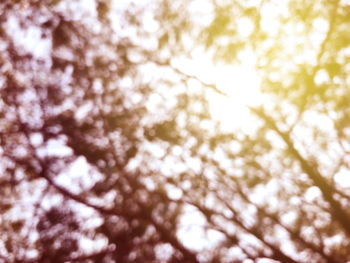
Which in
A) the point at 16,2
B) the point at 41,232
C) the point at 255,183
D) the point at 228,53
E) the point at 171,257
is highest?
the point at 16,2

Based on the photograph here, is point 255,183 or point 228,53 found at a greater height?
point 228,53

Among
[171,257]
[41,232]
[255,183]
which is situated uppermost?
[41,232]

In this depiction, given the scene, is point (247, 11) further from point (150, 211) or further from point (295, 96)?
point (150, 211)

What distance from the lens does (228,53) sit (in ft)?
14.9

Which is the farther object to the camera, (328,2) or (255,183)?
(255,183)

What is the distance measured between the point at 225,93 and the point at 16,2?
266 centimetres

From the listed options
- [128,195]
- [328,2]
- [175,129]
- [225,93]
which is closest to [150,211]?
[128,195]

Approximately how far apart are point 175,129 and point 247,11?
5.32ft

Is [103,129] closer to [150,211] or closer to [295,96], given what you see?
[150,211]

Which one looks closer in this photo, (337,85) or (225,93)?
(337,85)

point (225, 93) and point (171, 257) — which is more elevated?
point (225, 93)

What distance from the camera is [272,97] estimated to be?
4605 mm

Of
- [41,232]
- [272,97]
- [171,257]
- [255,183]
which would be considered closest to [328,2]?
[272,97]

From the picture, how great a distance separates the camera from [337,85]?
14.3 feet
